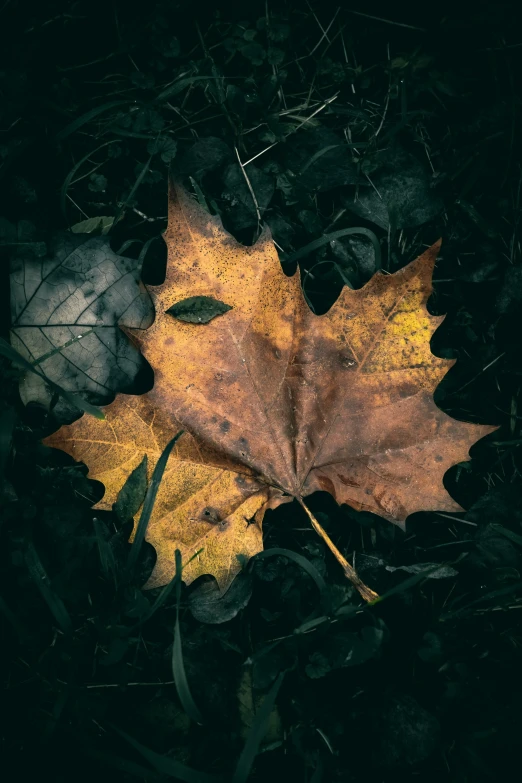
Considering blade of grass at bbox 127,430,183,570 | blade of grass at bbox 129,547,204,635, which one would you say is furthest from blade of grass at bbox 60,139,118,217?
blade of grass at bbox 129,547,204,635

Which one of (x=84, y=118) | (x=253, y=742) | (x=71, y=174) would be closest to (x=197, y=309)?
(x=71, y=174)

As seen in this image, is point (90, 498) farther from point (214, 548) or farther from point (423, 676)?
point (423, 676)

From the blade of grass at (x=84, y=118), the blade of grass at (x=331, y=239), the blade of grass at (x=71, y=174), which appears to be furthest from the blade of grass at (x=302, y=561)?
the blade of grass at (x=84, y=118)

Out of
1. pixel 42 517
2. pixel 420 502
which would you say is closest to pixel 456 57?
pixel 420 502

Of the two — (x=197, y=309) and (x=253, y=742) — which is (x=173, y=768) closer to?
(x=253, y=742)

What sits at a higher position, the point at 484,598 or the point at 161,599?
the point at 161,599

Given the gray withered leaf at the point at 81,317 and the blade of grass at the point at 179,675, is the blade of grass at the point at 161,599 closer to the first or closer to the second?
the blade of grass at the point at 179,675
